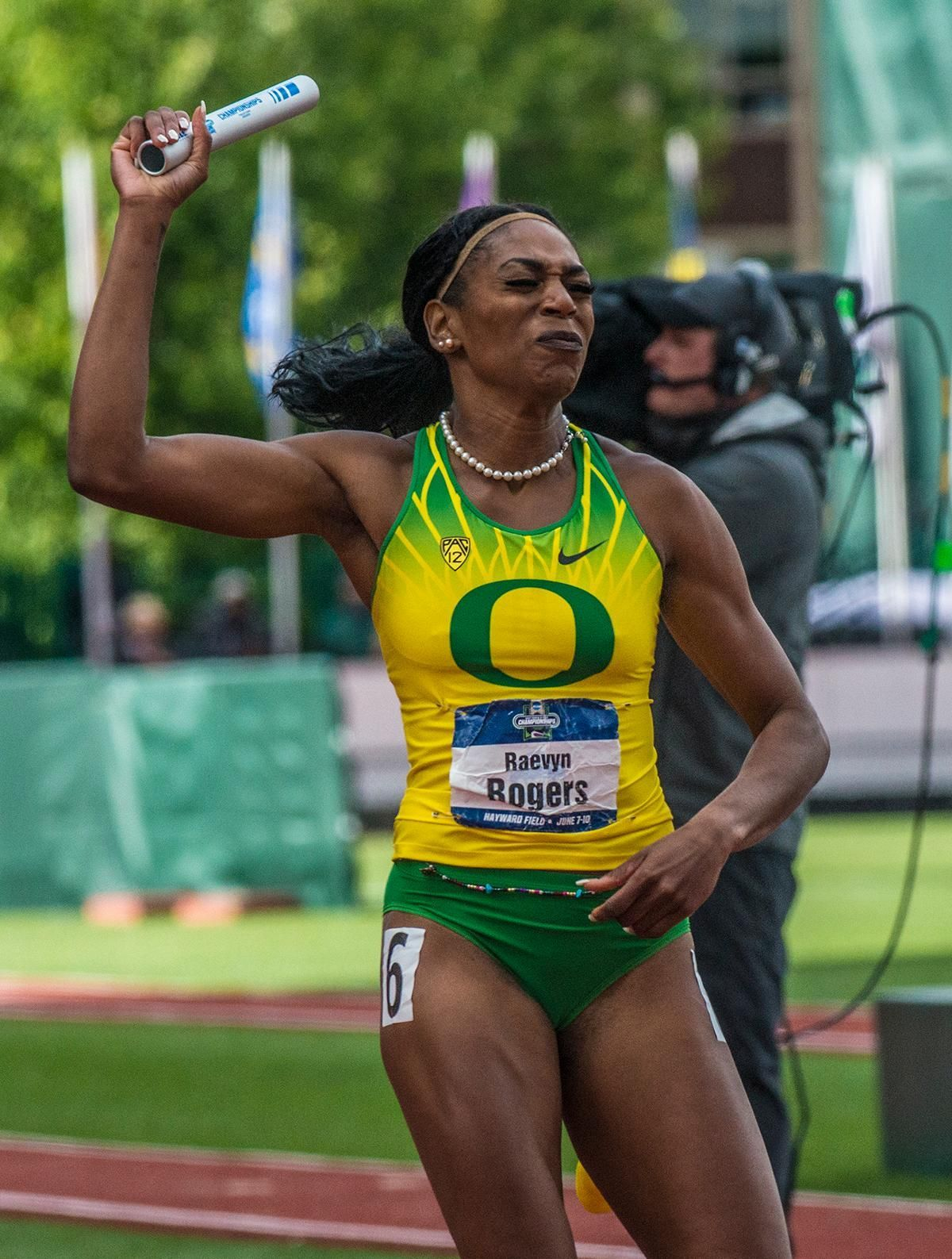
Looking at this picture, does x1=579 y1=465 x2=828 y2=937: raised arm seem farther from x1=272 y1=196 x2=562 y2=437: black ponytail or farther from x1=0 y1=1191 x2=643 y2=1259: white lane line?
x1=0 y1=1191 x2=643 y2=1259: white lane line

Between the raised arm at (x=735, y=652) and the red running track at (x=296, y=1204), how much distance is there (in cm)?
298

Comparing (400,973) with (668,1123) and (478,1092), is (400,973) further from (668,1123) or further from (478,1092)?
(668,1123)

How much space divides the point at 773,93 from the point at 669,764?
39129 mm

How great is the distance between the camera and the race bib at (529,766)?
348 centimetres

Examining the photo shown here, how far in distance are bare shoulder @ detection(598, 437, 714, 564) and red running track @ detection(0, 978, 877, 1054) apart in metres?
6.52

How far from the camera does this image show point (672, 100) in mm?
35812

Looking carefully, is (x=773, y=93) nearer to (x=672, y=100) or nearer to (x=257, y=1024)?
(x=672, y=100)

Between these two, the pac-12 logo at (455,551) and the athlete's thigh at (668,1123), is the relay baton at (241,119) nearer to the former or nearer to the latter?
the pac-12 logo at (455,551)

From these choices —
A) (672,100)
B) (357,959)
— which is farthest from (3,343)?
(357,959)

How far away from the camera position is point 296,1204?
23.3ft

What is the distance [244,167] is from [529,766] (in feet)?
82.1

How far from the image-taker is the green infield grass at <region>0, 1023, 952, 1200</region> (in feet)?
25.7

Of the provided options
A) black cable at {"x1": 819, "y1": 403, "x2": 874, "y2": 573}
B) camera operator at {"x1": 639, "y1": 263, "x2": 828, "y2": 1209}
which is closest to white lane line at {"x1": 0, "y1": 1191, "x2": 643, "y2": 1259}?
camera operator at {"x1": 639, "y1": 263, "x2": 828, "y2": 1209}

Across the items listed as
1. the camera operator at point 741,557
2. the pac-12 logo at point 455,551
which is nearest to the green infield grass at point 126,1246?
the camera operator at point 741,557
